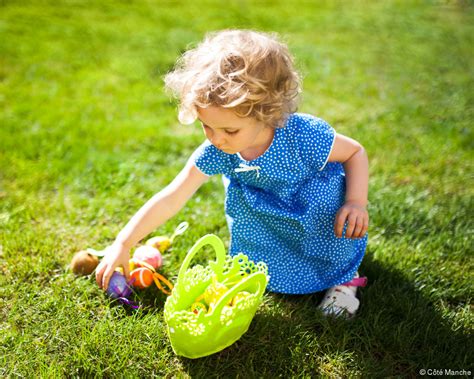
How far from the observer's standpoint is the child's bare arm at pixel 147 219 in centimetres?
203

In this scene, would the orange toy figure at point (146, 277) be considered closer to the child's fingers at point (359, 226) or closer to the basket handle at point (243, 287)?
the basket handle at point (243, 287)

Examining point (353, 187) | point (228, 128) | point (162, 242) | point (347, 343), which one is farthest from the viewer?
point (162, 242)

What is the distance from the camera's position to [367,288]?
7.30 feet

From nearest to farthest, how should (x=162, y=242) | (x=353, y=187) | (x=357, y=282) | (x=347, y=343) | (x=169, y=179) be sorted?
(x=347, y=343) → (x=353, y=187) → (x=357, y=282) → (x=162, y=242) → (x=169, y=179)

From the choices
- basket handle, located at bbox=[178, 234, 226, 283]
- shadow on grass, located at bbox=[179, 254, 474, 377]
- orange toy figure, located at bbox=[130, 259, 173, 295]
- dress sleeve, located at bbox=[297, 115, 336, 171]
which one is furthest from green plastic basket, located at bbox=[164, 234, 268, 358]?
dress sleeve, located at bbox=[297, 115, 336, 171]

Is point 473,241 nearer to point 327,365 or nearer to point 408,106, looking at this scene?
point 327,365

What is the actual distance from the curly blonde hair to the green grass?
840mm

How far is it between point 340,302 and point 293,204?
445 mm

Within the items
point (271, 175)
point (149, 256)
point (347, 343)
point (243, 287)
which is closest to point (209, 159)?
point (271, 175)

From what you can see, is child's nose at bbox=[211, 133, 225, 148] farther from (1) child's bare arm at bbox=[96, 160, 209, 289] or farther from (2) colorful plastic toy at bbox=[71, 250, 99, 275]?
(2) colorful plastic toy at bbox=[71, 250, 99, 275]

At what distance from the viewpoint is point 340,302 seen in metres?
2.07

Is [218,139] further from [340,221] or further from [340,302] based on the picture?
[340,302]

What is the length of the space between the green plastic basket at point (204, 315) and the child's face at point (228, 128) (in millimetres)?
345

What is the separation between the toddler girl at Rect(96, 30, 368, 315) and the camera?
5.88 feet
